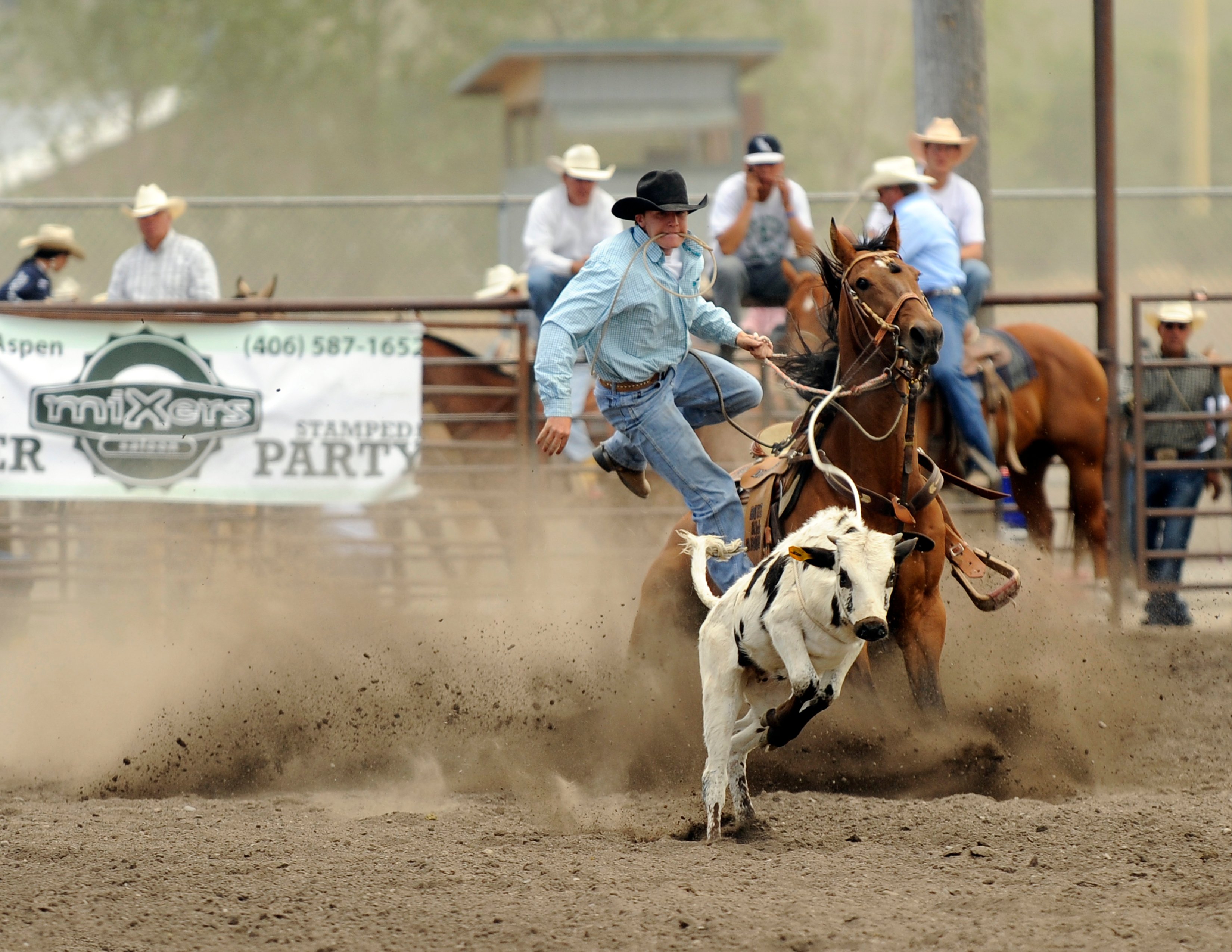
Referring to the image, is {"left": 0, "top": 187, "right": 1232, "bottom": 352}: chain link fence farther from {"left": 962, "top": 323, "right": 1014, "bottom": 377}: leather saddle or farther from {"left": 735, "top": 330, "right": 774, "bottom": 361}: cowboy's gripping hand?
{"left": 735, "top": 330, "right": 774, "bottom": 361}: cowboy's gripping hand

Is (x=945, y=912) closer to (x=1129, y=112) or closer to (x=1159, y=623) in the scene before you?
(x=1159, y=623)

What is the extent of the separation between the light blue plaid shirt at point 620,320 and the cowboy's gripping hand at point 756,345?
0.19 meters

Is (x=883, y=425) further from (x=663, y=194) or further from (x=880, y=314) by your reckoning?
(x=663, y=194)

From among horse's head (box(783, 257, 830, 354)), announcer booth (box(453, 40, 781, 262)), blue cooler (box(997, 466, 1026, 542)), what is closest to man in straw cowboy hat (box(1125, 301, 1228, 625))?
blue cooler (box(997, 466, 1026, 542))

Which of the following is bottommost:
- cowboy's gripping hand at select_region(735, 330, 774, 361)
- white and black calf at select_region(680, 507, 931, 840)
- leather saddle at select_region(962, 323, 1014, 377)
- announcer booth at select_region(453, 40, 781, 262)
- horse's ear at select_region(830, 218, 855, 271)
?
white and black calf at select_region(680, 507, 931, 840)

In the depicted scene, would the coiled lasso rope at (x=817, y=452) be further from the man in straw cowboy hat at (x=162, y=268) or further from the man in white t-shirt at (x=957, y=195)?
the man in straw cowboy hat at (x=162, y=268)

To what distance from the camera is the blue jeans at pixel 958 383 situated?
8.12 metres

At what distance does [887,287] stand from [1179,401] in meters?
4.18

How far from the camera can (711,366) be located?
5.91 metres

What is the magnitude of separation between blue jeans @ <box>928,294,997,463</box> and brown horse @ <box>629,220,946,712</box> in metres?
2.53

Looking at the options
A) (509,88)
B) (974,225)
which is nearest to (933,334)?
(974,225)

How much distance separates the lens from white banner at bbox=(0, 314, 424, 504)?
8.31 meters

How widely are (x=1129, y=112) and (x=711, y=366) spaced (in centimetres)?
4678

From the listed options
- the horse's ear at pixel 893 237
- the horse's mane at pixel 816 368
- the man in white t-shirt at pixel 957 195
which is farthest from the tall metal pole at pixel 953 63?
the horse's mane at pixel 816 368
